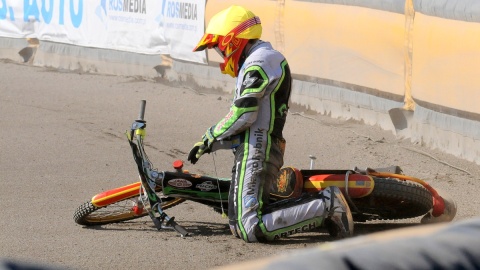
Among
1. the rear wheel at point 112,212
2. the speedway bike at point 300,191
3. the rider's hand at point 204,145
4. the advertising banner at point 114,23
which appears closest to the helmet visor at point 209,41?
the rider's hand at point 204,145

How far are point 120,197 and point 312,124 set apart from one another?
4265 millimetres

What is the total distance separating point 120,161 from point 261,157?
122 inches

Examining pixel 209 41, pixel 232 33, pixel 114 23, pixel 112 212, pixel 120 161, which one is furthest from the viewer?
pixel 114 23

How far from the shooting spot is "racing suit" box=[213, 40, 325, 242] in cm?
629

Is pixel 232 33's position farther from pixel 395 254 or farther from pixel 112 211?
pixel 395 254

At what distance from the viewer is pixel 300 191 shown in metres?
6.63

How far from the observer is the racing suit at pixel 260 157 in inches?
248

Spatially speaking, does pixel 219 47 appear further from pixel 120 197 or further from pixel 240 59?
pixel 120 197

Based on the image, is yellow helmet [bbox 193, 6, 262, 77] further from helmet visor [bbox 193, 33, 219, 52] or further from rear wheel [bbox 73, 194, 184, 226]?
rear wheel [bbox 73, 194, 184, 226]

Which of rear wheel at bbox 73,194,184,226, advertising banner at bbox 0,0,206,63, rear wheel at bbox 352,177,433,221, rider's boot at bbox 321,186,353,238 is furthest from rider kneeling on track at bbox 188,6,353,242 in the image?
advertising banner at bbox 0,0,206,63

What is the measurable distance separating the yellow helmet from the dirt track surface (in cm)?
122

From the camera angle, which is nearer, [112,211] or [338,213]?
[338,213]

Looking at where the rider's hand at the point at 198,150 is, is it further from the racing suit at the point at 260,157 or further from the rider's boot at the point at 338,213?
the rider's boot at the point at 338,213

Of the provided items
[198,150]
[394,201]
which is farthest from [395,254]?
[198,150]
